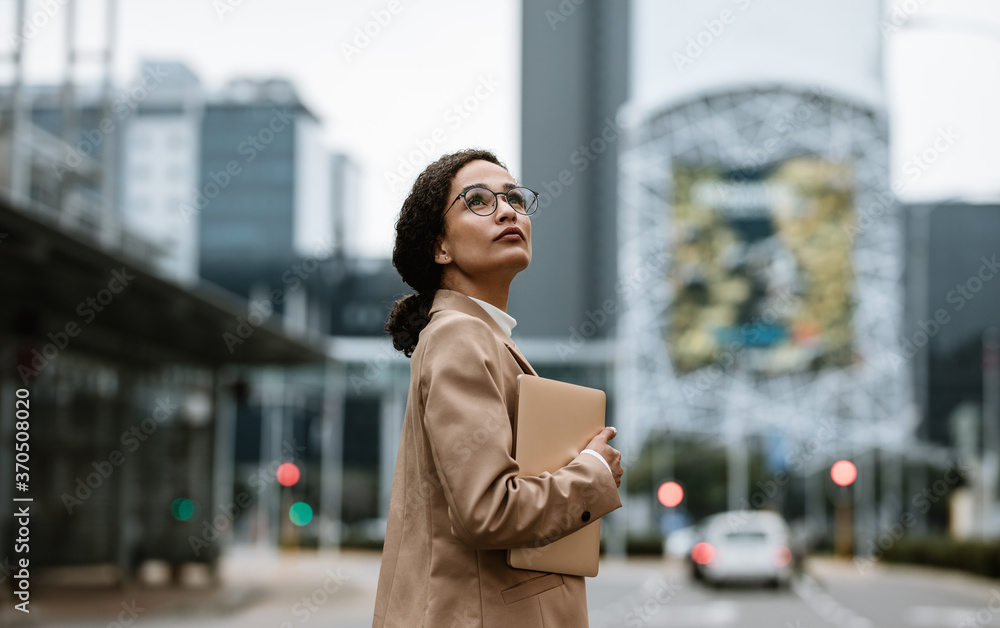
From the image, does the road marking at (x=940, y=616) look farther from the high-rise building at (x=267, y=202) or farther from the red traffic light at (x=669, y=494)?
the red traffic light at (x=669, y=494)

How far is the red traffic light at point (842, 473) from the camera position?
16.7 m

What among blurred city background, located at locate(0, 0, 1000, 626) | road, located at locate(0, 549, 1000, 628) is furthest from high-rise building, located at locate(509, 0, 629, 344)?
road, located at locate(0, 549, 1000, 628)

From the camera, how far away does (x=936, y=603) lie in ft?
61.2

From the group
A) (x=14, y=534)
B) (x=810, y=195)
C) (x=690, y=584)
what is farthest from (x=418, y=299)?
(x=810, y=195)

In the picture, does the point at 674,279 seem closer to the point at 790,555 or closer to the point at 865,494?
the point at 865,494

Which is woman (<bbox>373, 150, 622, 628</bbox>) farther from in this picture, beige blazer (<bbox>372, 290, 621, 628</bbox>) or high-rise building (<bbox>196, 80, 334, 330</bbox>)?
high-rise building (<bbox>196, 80, 334, 330</bbox>)

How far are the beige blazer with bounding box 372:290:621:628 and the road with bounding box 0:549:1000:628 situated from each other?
11.0 metres

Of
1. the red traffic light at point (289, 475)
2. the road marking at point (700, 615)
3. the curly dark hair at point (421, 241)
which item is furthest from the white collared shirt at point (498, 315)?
the red traffic light at point (289, 475)

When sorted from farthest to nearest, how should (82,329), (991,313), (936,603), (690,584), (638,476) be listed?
(991,313)
(638,476)
(690,584)
(936,603)
(82,329)

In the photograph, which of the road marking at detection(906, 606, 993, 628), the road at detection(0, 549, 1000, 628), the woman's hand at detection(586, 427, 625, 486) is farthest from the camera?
the road marking at detection(906, 606, 993, 628)

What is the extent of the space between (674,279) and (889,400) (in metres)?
10.8

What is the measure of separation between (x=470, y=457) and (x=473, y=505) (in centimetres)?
8

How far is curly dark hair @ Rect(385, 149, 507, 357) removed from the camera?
2223 millimetres

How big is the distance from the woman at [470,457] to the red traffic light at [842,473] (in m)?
15.3
